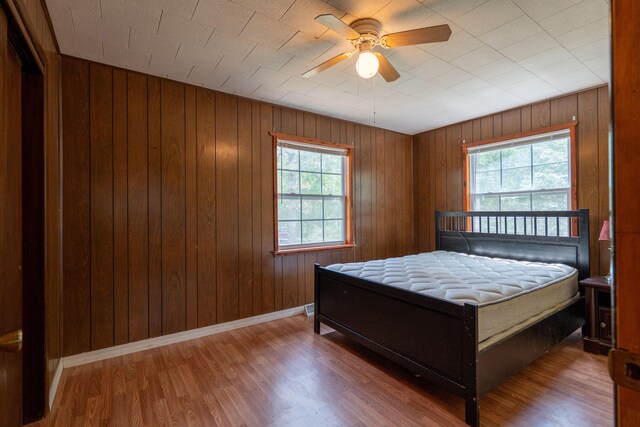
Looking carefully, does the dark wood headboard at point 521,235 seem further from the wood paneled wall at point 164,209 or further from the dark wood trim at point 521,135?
the wood paneled wall at point 164,209

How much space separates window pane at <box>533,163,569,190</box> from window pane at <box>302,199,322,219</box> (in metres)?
2.57

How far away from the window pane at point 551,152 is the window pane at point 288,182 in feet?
9.26

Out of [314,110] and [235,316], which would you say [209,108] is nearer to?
[314,110]

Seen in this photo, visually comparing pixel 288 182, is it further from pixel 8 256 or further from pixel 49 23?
pixel 8 256

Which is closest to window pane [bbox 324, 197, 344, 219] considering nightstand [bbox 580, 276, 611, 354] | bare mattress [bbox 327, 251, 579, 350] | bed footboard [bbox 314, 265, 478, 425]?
bare mattress [bbox 327, 251, 579, 350]

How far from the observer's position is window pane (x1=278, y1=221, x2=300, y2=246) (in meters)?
3.64

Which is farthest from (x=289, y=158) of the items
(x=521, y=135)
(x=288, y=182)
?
(x=521, y=135)

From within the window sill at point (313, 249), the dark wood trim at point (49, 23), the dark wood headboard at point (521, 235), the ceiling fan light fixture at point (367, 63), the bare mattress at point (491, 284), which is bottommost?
the bare mattress at point (491, 284)

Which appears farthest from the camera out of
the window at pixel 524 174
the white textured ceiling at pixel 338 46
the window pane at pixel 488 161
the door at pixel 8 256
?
the window pane at pixel 488 161

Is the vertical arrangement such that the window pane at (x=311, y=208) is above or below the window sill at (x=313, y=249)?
above

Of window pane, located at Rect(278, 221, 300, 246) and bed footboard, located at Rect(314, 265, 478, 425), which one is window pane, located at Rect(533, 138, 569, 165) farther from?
window pane, located at Rect(278, 221, 300, 246)

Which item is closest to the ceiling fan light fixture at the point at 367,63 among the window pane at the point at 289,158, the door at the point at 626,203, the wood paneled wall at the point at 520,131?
the door at the point at 626,203

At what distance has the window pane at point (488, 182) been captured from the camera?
3.96m

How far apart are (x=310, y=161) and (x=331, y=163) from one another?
1.11 ft
